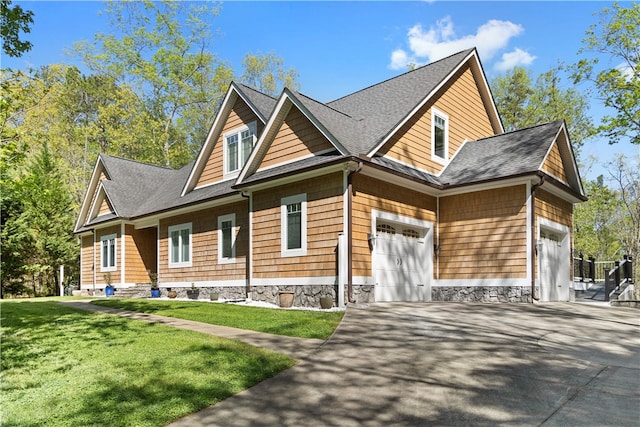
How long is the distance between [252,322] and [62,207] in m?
23.8

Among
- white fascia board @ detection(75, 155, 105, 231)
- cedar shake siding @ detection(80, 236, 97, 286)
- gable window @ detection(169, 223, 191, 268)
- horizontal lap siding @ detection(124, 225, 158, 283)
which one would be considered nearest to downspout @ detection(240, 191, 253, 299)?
gable window @ detection(169, 223, 191, 268)

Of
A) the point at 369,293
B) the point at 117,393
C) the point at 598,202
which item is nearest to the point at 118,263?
the point at 369,293

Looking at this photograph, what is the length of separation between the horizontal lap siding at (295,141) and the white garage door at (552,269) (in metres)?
6.98

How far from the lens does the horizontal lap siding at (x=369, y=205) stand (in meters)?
11.7

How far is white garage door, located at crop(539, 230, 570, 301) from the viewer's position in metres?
13.4

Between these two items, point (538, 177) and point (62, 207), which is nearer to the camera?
point (538, 177)

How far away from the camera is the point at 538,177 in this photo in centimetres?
1251

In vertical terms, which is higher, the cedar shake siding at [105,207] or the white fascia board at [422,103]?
the white fascia board at [422,103]

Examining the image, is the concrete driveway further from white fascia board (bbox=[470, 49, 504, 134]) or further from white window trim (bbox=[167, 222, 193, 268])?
white fascia board (bbox=[470, 49, 504, 134])

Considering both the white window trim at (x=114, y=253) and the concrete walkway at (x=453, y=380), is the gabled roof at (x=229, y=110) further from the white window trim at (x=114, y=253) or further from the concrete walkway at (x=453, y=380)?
the concrete walkway at (x=453, y=380)

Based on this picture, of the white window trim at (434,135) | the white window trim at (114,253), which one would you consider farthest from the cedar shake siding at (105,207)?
the white window trim at (434,135)

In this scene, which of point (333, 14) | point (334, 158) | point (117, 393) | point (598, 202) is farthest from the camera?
point (598, 202)

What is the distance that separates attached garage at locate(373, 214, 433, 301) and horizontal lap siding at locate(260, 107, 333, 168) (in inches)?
105

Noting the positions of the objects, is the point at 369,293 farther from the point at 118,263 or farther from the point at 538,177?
the point at 118,263
